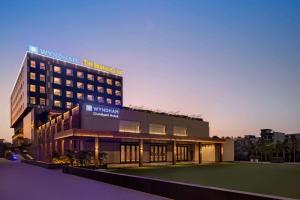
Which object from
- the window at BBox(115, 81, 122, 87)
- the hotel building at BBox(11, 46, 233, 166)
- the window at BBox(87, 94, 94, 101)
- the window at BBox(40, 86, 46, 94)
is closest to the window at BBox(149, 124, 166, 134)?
the hotel building at BBox(11, 46, 233, 166)

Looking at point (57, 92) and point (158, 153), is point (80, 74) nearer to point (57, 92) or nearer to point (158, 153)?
point (57, 92)

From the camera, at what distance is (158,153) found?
58562 millimetres

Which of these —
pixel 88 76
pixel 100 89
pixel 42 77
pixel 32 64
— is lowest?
pixel 100 89

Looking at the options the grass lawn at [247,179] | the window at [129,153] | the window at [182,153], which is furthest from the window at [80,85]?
the grass lawn at [247,179]

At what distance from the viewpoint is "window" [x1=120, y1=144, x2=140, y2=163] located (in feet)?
173

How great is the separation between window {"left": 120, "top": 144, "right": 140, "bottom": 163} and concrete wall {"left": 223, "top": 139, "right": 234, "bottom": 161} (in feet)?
61.4

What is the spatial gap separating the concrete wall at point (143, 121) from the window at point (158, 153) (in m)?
3.06

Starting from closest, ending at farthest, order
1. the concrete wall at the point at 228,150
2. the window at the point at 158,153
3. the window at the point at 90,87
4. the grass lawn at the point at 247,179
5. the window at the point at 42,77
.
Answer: the grass lawn at the point at 247,179, the window at the point at 158,153, the concrete wall at the point at 228,150, the window at the point at 42,77, the window at the point at 90,87

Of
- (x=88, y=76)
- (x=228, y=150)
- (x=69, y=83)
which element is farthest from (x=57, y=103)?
(x=228, y=150)

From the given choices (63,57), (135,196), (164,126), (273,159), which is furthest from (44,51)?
(135,196)

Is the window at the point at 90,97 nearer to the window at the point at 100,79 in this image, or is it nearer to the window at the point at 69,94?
the window at the point at 100,79

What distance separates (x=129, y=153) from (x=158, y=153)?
6852 mm

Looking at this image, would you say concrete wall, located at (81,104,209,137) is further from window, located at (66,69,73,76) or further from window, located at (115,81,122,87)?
window, located at (115,81,122,87)

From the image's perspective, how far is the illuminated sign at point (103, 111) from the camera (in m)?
48.0
